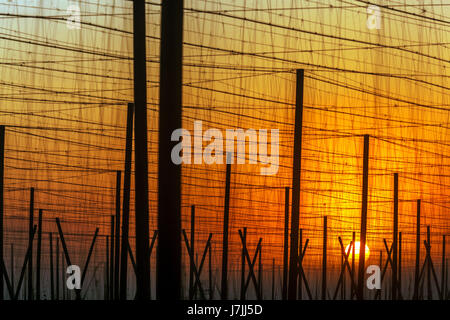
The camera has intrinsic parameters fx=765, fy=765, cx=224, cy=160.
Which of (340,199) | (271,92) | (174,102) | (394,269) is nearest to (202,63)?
(271,92)

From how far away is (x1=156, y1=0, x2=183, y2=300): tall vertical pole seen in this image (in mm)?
4602

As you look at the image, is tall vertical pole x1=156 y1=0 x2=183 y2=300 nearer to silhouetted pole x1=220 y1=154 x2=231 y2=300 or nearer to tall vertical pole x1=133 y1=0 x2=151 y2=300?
tall vertical pole x1=133 y1=0 x2=151 y2=300

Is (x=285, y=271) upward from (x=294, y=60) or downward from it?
downward

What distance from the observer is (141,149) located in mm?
6797

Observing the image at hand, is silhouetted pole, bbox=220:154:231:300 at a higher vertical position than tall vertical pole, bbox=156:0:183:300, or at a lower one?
lower

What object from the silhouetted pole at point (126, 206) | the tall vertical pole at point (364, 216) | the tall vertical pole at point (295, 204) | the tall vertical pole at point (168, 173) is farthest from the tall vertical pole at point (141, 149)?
the tall vertical pole at point (364, 216)

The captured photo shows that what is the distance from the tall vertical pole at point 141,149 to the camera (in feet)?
21.6

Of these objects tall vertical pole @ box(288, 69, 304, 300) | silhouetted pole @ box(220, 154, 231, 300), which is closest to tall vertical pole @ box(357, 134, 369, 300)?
tall vertical pole @ box(288, 69, 304, 300)

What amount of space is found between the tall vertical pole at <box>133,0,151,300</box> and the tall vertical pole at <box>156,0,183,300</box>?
6.08 ft

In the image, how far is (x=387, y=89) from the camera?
8.83 m

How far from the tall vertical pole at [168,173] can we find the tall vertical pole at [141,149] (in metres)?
1.85
